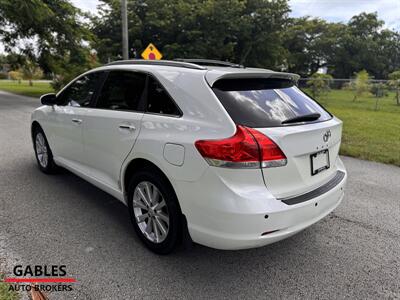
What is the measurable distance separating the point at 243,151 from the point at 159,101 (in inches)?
38.6

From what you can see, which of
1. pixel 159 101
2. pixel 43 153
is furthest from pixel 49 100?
pixel 159 101

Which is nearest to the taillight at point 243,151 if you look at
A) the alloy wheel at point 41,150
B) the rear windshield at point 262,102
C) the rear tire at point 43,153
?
the rear windshield at point 262,102

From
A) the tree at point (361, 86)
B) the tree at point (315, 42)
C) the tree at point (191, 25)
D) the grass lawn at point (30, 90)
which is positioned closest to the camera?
the tree at point (361, 86)

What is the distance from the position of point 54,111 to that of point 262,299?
3.55 meters

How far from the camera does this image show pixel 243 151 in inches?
87.9

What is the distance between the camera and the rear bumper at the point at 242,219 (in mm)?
2227

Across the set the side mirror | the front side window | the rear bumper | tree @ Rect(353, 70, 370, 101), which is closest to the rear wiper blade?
the rear bumper

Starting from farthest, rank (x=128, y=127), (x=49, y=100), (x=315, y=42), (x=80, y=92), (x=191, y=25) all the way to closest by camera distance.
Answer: (x=315, y=42)
(x=191, y=25)
(x=49, y=100)
(x=80, y=92)
(x=128, y=127)

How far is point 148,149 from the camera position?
2.68 metres

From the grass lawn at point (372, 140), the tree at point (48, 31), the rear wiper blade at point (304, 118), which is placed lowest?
the grass lawn at point (372, 140)

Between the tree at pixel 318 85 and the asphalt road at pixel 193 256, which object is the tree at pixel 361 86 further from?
the asphalt road at pixel 193 256

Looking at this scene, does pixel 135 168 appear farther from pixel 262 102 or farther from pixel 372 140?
pixel 372 140

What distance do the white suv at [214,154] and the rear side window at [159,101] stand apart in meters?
0.01

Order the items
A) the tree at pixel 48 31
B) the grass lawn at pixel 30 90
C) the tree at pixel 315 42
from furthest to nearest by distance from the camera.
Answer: the tree at pixel 315 42 → the grass lawn at pixel 30 90 → the tree at pixel 48 31
